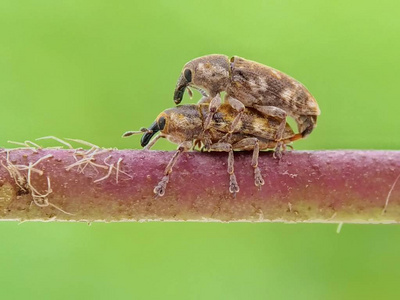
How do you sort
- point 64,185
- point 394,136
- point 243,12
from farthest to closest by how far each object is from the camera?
point 243,12
point 394,136
point 64,185

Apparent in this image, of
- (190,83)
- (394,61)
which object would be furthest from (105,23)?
(190,83)

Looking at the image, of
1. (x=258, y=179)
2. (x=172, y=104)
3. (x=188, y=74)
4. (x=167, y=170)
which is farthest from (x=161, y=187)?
(x=172, y=104)

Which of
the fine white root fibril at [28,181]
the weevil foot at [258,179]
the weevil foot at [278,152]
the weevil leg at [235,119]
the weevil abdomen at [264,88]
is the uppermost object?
the weevil abdomen at [264,88]

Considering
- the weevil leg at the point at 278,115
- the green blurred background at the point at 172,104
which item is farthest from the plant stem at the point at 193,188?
the green blurred background at the point at 172,104

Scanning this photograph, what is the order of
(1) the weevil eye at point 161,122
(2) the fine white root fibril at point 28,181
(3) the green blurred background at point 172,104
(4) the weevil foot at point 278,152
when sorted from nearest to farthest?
(2) the fine white root fibril at point 28,181
(4) the weevil foot at point 278,152
(1) the weevil eye at point 161,122
(3) the green blurred background at point 172,104

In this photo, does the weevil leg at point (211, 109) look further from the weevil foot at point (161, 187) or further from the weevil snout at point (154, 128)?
the weevil foot at point (161, 187)

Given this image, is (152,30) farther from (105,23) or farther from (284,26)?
(284,26)

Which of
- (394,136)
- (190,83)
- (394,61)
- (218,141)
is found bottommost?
(394,136)

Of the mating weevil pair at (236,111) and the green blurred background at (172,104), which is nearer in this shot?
the mating weevil pair at (236,111)
